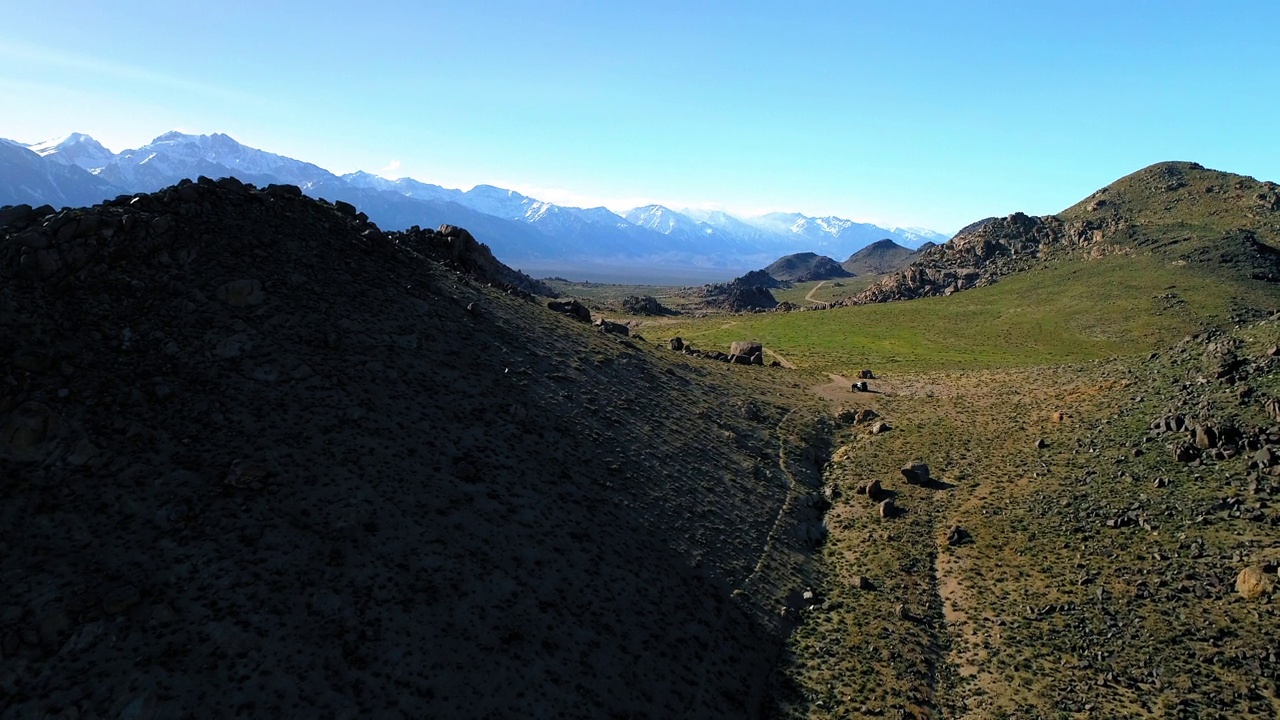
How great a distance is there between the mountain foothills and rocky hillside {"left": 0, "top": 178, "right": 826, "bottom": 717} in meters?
0.11

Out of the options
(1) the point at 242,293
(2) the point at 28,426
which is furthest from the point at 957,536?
(2) the point at 28,426

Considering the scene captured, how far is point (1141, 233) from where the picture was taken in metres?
117

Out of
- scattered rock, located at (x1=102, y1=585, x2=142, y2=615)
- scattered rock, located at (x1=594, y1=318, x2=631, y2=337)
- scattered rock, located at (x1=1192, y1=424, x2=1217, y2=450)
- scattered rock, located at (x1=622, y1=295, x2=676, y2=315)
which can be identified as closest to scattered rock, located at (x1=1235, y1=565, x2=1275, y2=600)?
scattered rock, located at (x1=1192, y1=424, x2=1217, y2=450)

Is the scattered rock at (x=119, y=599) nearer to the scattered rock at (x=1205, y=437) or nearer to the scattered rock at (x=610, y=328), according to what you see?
the scattered rock at (x=610, y=328)

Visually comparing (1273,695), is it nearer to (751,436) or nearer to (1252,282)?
(751,436)

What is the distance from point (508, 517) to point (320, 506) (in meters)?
7.26

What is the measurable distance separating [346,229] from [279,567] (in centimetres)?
2623

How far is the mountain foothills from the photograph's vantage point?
1936 centimetres

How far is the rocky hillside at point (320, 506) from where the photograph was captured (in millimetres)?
18297

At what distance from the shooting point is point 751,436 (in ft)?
154

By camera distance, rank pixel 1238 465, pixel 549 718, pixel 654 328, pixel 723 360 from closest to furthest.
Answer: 1. pixel 549 718
2. pixel 1238 465
3. pixel 723 360
4. pixel 654 328

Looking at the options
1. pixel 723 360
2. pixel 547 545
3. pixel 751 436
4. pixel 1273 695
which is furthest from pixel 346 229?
pixel 1273 695

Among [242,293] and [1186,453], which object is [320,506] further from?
[1186,453]

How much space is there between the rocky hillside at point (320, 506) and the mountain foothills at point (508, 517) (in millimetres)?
113
